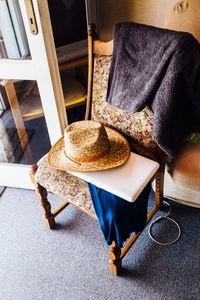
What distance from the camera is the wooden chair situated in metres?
1.41

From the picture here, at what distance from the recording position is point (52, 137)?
1.74 m

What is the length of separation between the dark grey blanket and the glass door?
0.32 meters

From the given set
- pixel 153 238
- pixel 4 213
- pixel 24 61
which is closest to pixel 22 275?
pixel 4 213

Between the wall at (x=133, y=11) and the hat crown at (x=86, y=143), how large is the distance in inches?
33.8

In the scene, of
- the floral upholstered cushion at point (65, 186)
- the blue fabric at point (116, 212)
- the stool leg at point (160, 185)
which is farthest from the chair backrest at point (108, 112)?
the floral upholstered cushion at point (65, 186)

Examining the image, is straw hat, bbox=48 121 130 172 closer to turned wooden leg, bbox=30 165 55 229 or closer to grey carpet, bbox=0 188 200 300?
turned wooden leg, bbox=30 165 55 229

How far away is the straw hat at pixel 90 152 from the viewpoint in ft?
4.28

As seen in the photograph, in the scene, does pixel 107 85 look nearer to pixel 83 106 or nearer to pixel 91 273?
pixel 83 106

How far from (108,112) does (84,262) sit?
0.79 meters

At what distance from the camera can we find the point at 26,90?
166 centimetres

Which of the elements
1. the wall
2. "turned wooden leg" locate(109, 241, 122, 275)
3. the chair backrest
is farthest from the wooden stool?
the wall

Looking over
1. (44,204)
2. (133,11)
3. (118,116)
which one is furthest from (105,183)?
(133,11)

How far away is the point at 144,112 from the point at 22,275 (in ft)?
3.40

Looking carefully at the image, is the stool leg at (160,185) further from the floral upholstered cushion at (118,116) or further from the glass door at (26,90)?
the glass door at (26,90)
